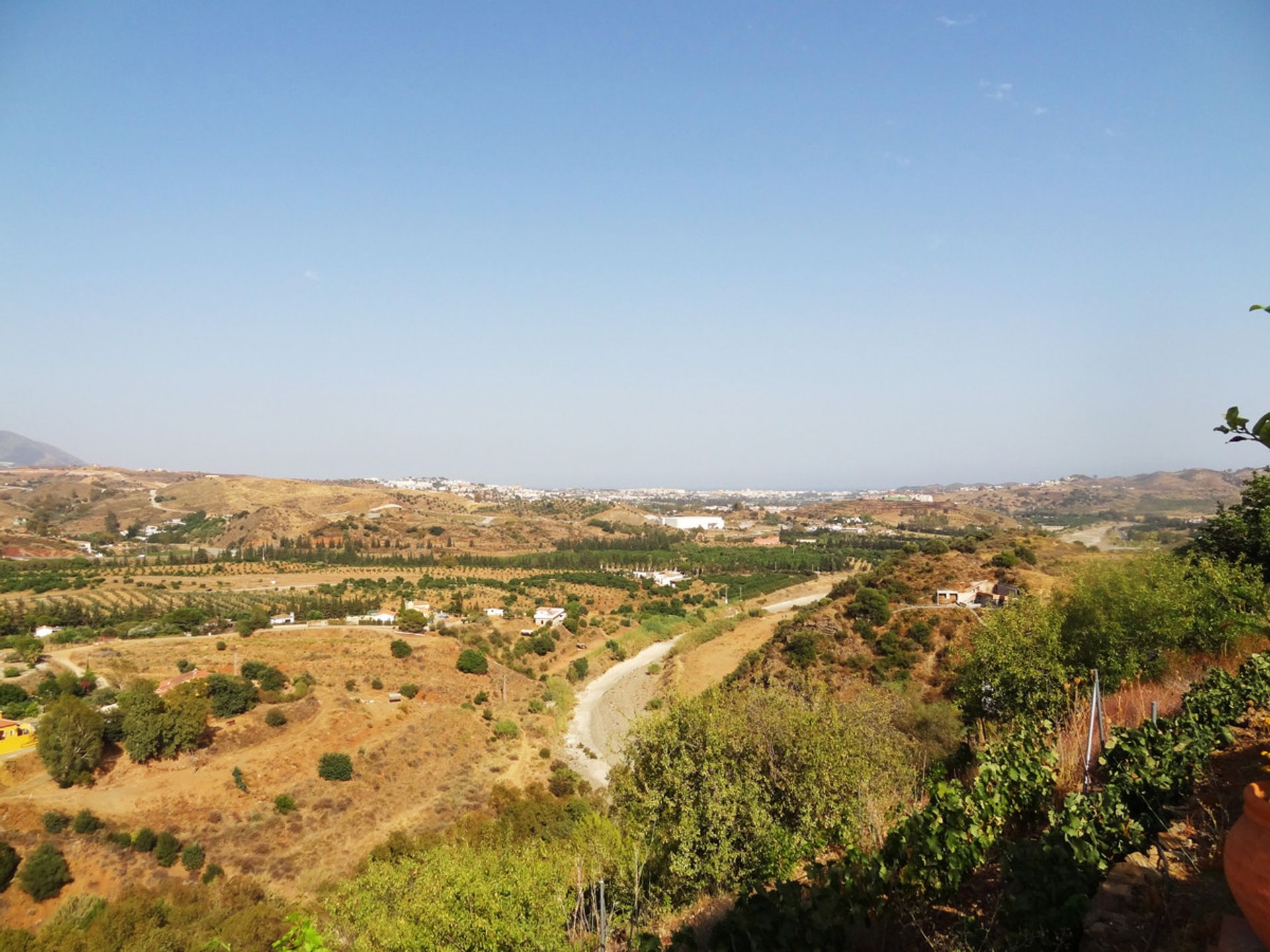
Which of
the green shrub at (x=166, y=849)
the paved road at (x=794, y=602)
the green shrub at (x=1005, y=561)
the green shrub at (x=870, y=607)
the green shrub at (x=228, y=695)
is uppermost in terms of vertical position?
A: the green shrub at (x=1005, y=561)

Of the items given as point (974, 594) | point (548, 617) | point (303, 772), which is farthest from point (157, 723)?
point (974, 594)

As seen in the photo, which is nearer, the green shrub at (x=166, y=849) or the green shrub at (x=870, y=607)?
the green shrub at (x=166, y=849)

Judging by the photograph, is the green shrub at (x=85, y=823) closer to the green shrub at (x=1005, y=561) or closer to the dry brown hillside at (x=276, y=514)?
the green shrub at (x=1005, y=561)

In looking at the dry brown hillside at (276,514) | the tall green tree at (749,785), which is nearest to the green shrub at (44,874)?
the tall green tree at (749,785)

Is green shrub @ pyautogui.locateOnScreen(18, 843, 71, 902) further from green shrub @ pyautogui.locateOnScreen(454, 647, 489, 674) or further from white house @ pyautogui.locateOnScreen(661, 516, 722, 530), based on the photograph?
white house @ pyautogui.locateOnScreen(661, 516, 722, 530)

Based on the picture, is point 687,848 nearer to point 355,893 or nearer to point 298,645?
point 355,893

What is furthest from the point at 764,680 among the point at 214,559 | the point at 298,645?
the point at 214,559
